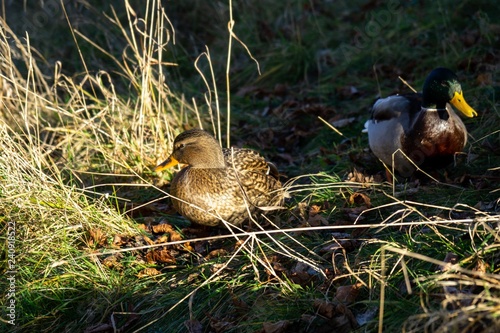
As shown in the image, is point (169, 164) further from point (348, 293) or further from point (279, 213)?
point (348, 293)

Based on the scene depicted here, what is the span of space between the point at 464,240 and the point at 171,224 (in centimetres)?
218

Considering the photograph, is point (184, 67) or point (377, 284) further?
point (184, 67)

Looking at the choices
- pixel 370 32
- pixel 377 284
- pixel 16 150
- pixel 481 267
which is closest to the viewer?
pixel 481 267

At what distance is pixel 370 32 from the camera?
823 cm

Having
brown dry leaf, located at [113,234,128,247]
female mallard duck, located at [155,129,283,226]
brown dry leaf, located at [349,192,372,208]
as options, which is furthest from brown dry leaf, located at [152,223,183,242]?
brown dry leaf, located at [349,192,372,208]

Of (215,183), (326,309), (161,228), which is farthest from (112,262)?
(326,309)

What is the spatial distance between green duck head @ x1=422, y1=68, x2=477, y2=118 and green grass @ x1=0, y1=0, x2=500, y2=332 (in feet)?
1.54

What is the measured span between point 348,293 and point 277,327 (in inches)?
16.3

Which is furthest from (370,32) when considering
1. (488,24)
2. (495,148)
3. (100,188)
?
(100,188)

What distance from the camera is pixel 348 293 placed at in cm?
390

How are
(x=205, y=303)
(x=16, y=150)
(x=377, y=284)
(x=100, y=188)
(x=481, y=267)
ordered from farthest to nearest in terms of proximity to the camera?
(x=100, y=188) → (x=16, y=150) → (x=205, y=303) → (x=377, y=284) → (x=481, y=267)

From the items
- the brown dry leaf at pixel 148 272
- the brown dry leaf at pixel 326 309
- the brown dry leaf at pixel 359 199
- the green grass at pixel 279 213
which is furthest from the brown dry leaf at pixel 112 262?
the brown dry leaf at pixel 359 199

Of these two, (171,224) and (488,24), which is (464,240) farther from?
(488,24)

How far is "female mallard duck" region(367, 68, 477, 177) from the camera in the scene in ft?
17.1
